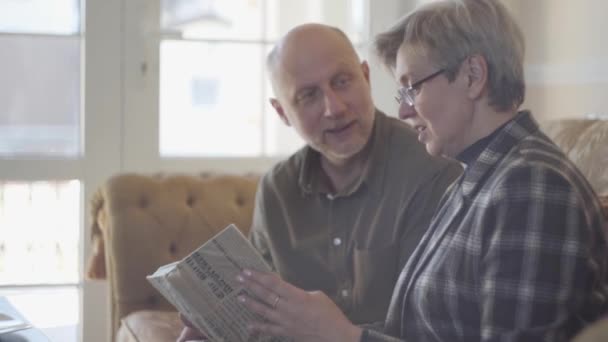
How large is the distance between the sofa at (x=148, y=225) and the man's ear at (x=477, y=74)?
1295mm

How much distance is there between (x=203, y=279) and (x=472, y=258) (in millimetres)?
455

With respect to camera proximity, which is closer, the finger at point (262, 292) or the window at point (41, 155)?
the finger at point (262, 292)

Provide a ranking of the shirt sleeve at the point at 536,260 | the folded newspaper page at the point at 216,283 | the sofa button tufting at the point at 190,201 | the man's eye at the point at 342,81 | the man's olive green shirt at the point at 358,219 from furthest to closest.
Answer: the sofa button tufting at the point at 190,201 < the man's eye at the point at 342,81 < the man's olive green shirt at the point at 358,219 < the folded newspaper page at the point at 216,283 < the shirt sleeve at the point at 536,260

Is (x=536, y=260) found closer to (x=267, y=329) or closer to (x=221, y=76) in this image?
(x=267, y=329)

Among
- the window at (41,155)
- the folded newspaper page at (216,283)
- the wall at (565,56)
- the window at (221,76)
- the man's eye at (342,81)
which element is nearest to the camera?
the folded newspaper page at (216,283)

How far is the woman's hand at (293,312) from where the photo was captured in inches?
55.0

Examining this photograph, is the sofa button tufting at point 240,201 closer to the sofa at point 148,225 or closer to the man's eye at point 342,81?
the sofa at point 148,225

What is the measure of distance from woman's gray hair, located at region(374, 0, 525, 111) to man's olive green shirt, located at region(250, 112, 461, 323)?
0.55 metres

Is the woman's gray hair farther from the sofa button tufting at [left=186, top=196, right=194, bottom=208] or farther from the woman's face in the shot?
the sofa button tufting at [left=186, top=196, right=194, bottom=208]

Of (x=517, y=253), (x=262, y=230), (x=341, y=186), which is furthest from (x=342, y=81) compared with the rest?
(x=517, y=253)

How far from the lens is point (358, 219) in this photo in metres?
1.95

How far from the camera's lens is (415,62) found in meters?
1.41

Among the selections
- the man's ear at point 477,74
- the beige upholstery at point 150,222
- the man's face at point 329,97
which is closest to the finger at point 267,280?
the man's ear at point 477,74

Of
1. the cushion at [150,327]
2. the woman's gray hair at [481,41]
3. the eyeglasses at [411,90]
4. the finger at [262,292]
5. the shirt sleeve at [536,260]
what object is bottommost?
the cushion at [150,327]
